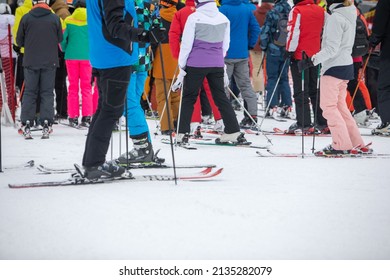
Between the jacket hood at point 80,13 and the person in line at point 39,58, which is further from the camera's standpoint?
the jacket hood at point 80,13

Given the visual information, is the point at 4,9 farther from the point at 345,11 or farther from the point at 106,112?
the point at 106,112

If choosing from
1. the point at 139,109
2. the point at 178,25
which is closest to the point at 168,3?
the point at 178,25

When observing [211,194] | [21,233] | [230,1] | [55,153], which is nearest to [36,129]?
[55,153]

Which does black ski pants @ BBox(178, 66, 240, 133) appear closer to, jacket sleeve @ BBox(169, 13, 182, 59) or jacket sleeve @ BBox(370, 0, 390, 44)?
jacket sleeve @ BBox(169, 13, 182, 59)

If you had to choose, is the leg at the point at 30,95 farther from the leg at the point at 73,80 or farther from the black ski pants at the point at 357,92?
the black ski pants at the point at 357,92

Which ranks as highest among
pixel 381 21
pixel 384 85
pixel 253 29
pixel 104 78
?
pixel 381 21

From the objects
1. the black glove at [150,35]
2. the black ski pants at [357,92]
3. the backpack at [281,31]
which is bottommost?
the black ski pants at [357,92]

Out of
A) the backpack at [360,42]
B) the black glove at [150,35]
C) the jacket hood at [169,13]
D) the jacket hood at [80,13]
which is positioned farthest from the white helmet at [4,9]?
the black glove at [150,35]

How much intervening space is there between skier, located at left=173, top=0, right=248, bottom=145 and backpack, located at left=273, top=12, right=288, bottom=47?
9.01ft

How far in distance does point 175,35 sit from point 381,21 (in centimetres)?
251

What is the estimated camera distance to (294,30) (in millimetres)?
8703

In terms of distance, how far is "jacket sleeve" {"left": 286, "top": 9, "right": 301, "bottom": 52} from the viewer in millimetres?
8680

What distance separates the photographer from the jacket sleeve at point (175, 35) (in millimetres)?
8195

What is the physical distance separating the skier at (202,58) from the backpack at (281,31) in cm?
275
